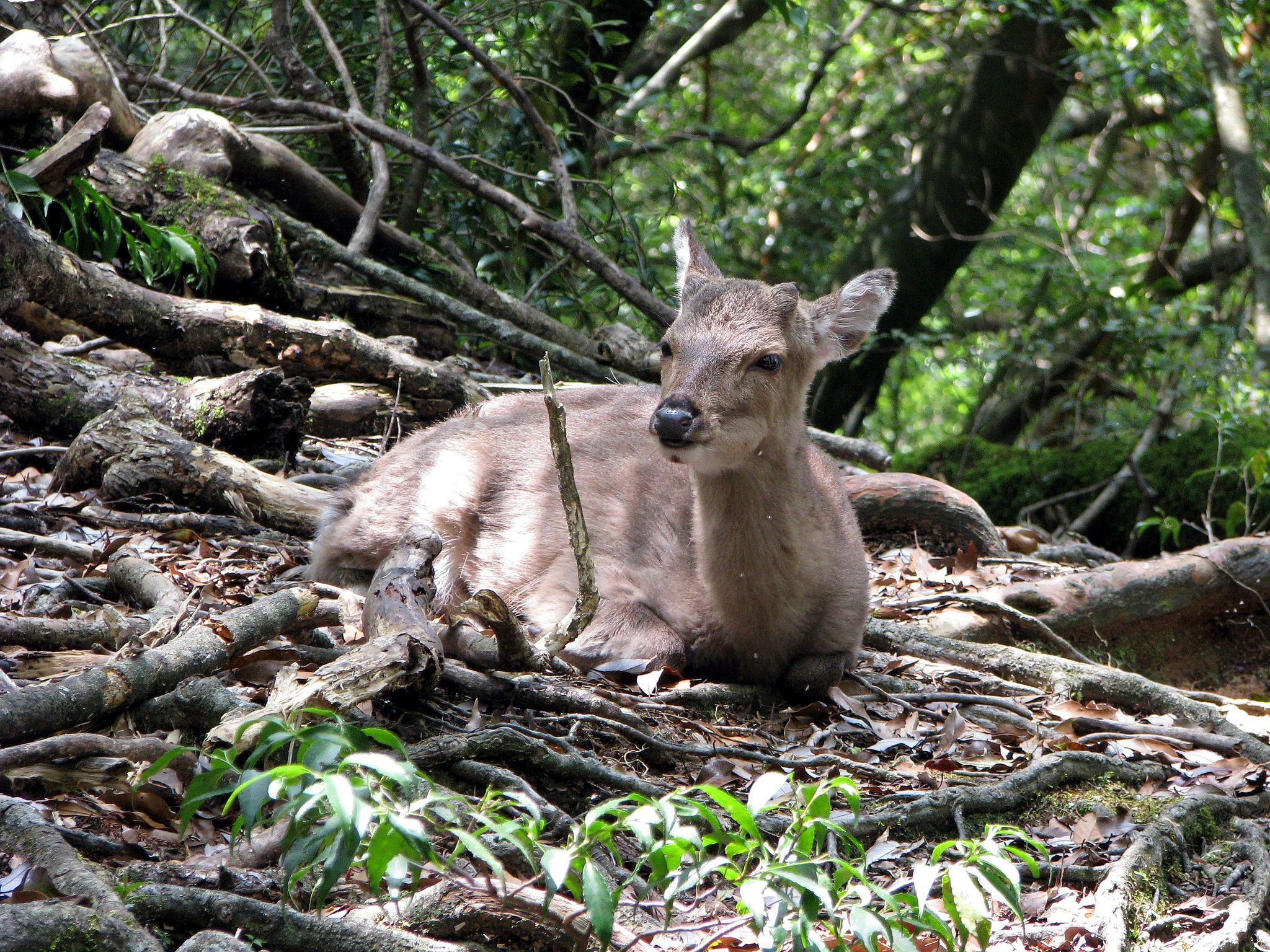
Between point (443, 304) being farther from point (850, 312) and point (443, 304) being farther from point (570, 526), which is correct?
point (570, 526)

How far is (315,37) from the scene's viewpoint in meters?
8.94

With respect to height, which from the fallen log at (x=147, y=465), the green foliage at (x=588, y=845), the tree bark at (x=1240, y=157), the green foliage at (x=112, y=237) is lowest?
the fallen log at (x=147, y=465)

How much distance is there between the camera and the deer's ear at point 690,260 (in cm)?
538

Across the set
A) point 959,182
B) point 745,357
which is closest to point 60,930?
point 745,357

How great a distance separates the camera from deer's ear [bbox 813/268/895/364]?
199 inches

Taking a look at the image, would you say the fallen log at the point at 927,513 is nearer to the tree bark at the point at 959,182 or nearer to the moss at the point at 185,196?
the moss at the point at 185,196

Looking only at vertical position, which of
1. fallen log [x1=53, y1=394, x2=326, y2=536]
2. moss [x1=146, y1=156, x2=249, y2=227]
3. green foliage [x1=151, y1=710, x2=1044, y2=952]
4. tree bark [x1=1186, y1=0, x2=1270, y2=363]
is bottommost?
fallen log [x1=53, y1=394, x2=326, y2=536]

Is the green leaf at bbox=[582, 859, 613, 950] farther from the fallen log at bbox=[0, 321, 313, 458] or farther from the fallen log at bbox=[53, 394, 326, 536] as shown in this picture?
the fallen log at bbox=[0, 321, 313, 458]

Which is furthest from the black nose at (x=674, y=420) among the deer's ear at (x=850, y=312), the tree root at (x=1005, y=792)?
the tree root at (x=1005, y=792)

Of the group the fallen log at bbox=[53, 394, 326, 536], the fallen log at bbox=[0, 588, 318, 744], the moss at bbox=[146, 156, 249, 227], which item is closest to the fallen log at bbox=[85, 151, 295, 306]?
the moss at bbox=[146, 156, 249, 227]

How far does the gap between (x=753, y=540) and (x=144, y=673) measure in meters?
2.25

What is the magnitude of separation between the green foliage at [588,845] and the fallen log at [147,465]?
2616mm

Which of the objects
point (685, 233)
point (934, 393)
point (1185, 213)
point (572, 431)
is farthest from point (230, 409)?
point (934, 393)

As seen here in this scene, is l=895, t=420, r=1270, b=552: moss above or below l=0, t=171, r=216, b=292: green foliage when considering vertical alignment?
below
